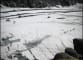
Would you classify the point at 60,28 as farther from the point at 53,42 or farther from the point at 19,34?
the point at 19,34

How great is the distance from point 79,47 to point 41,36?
58.7 inches

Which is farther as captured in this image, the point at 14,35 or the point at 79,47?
the point at 14,35

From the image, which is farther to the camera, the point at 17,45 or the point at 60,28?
the point at 60,28

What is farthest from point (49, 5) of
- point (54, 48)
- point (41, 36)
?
point (54, 48)

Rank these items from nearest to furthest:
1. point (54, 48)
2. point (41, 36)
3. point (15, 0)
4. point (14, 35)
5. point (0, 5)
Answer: point (54, 48)
point (14, 35)
point (41, 36)
point (0, 5)
point (15, 0)

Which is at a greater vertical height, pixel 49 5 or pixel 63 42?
pixel 49 5

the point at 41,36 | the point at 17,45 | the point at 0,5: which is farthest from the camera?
the point at 0,5

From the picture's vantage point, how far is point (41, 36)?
4.50 m

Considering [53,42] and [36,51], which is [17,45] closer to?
[36,51]

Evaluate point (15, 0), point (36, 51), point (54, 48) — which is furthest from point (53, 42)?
point (15, 0)

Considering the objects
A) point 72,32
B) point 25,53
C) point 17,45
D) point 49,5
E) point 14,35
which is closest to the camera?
point 25,53

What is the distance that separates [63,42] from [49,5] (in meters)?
6.27

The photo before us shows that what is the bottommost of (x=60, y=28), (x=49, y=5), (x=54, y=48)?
(x=54, y=48)

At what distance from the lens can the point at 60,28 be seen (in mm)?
5332
